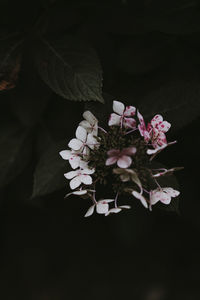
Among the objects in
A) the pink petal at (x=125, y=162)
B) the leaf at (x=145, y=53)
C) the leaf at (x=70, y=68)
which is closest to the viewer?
the pink petal at (x=125, y=162)

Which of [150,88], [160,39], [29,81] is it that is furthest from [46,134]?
[160,39]

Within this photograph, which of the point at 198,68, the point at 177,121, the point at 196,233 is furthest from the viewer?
the point at 196,233

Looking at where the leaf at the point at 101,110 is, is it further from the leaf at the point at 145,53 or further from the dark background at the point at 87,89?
the leaf at the point at 145,53

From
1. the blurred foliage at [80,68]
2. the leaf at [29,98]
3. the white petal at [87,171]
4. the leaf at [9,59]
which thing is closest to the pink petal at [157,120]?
the blurred foliage at [80,68]

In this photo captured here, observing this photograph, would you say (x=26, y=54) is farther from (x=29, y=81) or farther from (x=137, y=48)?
(x=137, y=48)

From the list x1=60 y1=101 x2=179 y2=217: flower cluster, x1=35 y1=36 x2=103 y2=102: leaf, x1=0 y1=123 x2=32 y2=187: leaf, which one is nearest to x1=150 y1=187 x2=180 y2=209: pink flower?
x1=60 y1=101 x2=179 y2=217: flower cluster

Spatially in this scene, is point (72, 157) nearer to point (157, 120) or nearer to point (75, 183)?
point (75, 183)

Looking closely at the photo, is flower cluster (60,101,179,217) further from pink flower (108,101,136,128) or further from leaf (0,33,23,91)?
leaf (0,33,23,91)
